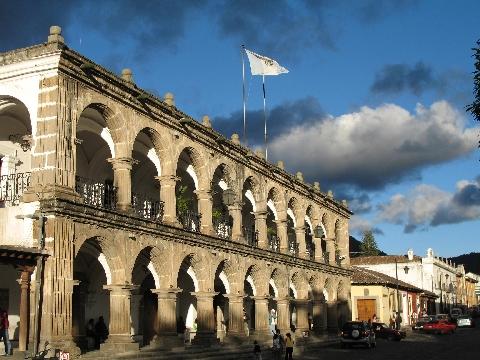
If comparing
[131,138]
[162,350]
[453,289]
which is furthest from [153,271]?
[453,289]

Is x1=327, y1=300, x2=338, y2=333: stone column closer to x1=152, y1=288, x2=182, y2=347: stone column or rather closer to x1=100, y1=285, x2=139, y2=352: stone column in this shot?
x1=152, y1=288, x2=182, y2=347: stone column

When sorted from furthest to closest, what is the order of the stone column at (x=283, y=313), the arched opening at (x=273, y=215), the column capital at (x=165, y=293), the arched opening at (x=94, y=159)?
the arched opening at (x=273, y=215), the stone column at (x=283, y=313), the column capital at (x=165, y=293), the arched opening at (x=94, y=159)

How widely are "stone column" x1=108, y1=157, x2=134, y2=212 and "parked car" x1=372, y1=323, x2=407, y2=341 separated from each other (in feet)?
88.7

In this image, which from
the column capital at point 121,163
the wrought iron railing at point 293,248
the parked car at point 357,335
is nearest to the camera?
the column capital at point 121,163

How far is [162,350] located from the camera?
24.9 metres

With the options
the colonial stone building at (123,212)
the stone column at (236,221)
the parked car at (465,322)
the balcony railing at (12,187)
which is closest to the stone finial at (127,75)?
the colonial stone building at (123,212)

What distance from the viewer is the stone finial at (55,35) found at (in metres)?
20.9

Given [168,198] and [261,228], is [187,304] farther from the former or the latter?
[168,198]

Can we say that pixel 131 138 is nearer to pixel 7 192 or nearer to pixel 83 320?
pixel 7 192

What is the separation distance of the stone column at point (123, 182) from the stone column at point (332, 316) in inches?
985

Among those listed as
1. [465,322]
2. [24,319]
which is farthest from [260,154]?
[465,322]

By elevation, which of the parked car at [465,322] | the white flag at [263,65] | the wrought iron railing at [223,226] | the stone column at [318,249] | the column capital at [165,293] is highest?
the white flag at [263,65]

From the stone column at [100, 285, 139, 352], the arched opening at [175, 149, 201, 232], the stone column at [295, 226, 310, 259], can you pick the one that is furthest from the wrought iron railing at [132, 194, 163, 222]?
the stone column at [295, 226, 310, 259]

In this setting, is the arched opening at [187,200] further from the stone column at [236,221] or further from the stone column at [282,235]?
the stone column at [282,235]
